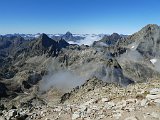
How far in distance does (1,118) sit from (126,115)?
14.1 metres

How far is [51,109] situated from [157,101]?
41.7ft

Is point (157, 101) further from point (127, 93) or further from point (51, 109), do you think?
point (51, 109)

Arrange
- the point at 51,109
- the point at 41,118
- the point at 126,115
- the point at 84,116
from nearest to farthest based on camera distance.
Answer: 1. the point at 126,115
2. the point at 84,116
3. the point at 41,118
4. the point at 51,109

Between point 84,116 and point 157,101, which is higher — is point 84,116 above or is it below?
below

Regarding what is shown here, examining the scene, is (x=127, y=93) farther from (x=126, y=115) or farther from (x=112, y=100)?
(x=126, y=115)

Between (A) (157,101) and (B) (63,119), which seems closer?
(A) (157,101)

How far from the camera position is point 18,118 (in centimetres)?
3534

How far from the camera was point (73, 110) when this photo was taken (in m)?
35.1

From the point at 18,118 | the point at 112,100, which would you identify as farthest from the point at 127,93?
the point at 18,118

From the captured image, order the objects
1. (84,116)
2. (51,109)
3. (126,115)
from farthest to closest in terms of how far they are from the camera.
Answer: (51,109) → (84,116) → (126,115)

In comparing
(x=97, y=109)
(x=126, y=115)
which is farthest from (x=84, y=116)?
(x=126, y=115)

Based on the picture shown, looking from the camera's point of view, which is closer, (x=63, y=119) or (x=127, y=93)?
(x=63, y=119)

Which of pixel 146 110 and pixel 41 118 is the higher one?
pixel 146 110

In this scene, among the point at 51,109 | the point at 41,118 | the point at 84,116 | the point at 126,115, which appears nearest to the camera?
the point at 126,115
